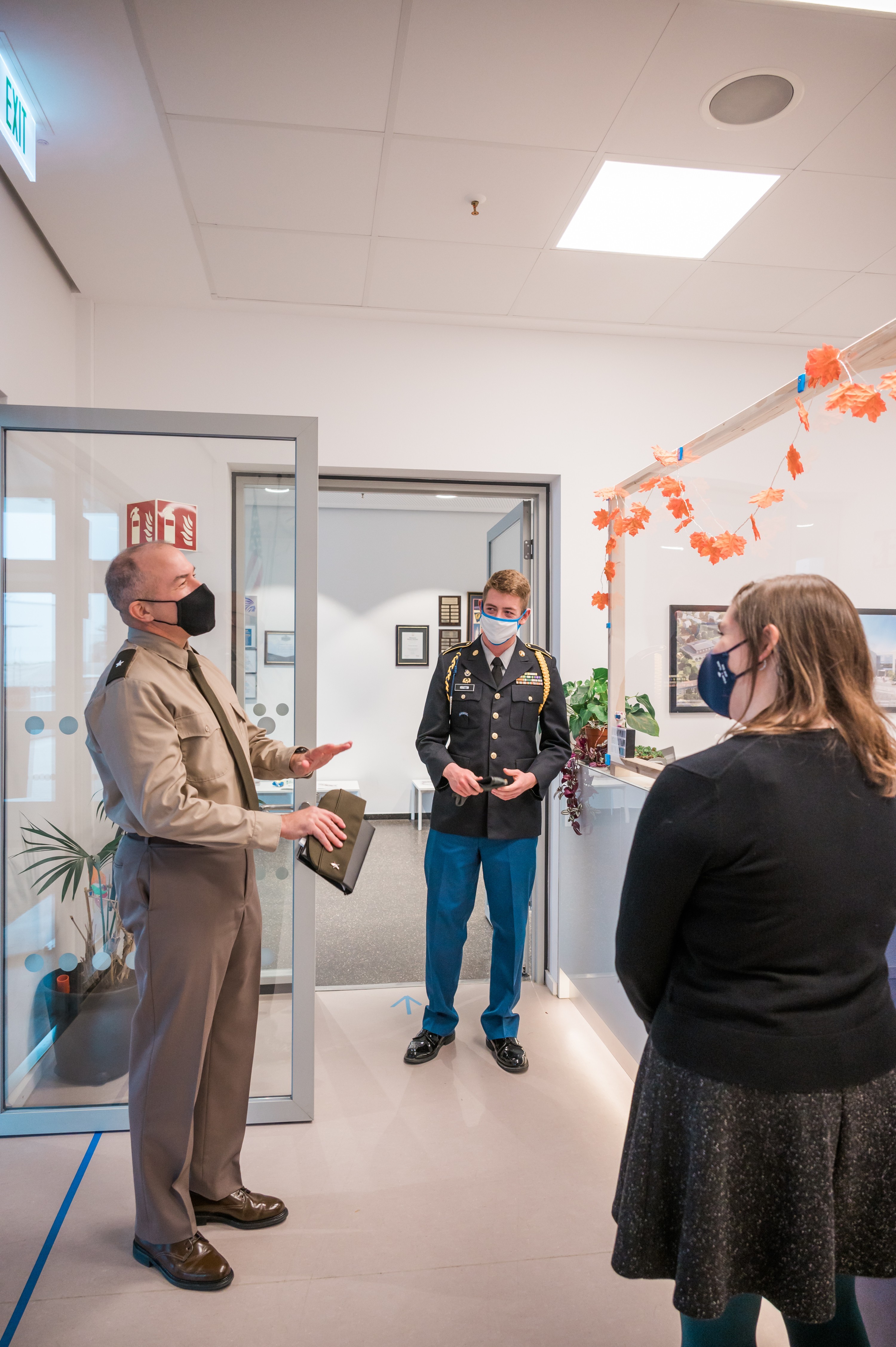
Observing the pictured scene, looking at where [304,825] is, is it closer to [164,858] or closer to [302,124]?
[164,858]

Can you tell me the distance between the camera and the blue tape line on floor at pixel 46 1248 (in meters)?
1.61

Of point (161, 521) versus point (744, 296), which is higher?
point (744, 296)

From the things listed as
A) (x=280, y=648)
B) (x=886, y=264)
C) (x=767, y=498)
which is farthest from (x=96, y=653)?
(x=886, y=264)

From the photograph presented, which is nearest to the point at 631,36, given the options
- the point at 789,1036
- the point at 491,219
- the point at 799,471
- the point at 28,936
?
the point at 491,219

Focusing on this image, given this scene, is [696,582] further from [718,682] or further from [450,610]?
[450,610]

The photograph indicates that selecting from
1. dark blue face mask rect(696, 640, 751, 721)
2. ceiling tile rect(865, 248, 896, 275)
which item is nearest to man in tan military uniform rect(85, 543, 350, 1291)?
dark blue face mask rect(696, 640, 751, 721)

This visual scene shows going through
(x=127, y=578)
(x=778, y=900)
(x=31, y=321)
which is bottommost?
(x=778, y=900)

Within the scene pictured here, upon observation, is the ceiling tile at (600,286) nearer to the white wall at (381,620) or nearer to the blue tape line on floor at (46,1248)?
the blue tape line on floor at (46,1248)

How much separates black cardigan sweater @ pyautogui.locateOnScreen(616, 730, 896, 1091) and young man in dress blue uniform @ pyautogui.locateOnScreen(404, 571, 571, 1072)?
1605 mm

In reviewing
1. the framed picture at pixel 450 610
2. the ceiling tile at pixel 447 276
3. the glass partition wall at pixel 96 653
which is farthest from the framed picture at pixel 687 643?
the framed picture at pixel 450 610

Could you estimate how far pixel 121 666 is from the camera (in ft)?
5.49

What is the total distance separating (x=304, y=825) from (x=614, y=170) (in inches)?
79.7

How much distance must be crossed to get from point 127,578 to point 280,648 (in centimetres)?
66

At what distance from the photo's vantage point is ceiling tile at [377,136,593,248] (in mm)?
2156
